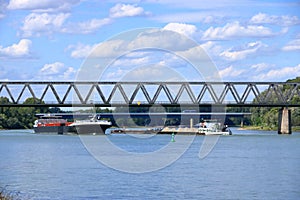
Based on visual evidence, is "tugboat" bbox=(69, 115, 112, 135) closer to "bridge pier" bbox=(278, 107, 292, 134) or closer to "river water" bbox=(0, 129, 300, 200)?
"bridge pier" bbox=(278, 107, 292, 134)

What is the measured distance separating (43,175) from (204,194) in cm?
1788

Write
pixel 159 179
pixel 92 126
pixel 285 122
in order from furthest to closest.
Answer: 1. pixel 92 126
2. pixel 285 122
3. pixel 159 179

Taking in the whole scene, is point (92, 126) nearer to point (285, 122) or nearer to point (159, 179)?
point (285, 122)

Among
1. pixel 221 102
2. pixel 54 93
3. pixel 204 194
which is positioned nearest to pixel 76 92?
pixel 54 93

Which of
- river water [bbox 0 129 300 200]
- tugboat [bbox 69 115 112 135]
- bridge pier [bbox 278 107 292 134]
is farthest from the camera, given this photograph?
tugboat [bbox 69 115 112 135]

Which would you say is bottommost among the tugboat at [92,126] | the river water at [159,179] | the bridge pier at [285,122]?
the river water at [159,179]

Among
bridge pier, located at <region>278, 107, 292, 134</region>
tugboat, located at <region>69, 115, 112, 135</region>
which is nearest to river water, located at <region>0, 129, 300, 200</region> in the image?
bridge pier, located at <region>278, 107, 292, 134</region>

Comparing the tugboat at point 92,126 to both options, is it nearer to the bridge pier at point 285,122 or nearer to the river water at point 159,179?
the bridge pier at point 285,122

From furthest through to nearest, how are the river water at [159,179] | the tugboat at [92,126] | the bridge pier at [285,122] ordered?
the tugboat at [92,126] < the bridge pier at [285,122] < the river water at [159,179]

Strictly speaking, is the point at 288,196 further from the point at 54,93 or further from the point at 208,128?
the point at 208,128

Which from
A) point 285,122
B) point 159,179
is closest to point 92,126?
point 285,122

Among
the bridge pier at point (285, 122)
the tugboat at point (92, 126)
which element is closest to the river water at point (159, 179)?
the bridge pier at point (285, 122)

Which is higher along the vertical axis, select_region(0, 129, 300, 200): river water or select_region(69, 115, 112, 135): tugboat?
select_region(69, 115, 112, 135): tugboat

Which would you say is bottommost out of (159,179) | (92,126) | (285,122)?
(159,179)
